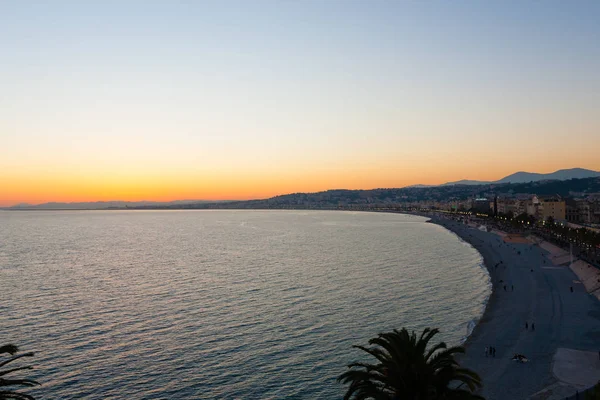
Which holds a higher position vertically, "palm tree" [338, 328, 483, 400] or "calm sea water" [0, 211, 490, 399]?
"palm tree" [338, 328, 483, 400]

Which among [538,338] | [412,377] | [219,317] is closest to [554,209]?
[538,338]

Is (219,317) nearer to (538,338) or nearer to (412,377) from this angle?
(538,338)

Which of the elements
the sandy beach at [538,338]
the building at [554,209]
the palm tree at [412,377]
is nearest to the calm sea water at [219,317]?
the sandy beach at [538,338]

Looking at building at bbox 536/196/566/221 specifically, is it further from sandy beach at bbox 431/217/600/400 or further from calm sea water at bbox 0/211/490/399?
sandy beach at bbox 431/217/600/400

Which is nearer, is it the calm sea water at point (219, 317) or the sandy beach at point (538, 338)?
the sandy beach at point (538, 338)

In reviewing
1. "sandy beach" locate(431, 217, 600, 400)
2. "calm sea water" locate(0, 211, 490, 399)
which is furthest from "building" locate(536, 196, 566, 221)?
"sandy beach" locate(431, 217, 600, 400)

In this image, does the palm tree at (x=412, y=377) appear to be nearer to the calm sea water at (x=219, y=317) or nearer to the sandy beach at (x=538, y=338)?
the sandy beach at (x=538, y=338)

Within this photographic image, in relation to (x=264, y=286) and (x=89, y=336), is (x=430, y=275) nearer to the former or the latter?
(x=264, y=286)
